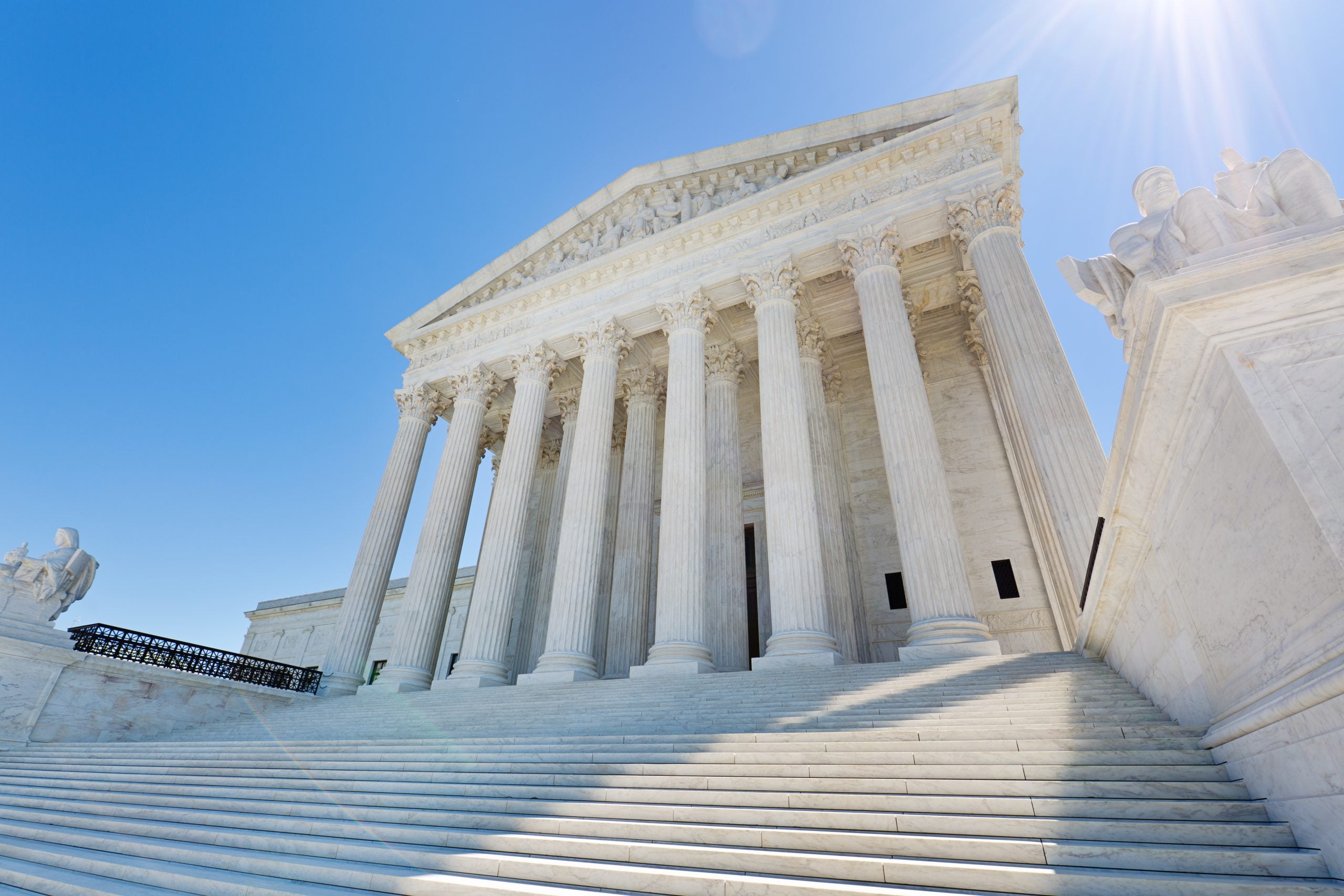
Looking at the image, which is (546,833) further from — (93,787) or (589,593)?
(589,593)

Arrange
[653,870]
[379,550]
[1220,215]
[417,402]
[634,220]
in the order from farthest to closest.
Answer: [417,402] → [634,220] → [379,550] → [653,870] → [1220,215]

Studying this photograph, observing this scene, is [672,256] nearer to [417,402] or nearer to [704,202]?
[704,202]

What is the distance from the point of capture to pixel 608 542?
21.7 metres

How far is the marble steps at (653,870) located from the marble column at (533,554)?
49.8 ft

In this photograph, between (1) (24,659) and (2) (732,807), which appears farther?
(1) (24,659)

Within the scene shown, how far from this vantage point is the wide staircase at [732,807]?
3.90 meters

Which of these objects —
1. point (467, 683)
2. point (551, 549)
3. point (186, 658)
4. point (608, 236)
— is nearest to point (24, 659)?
point (186, 658)

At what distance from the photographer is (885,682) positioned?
9.73m

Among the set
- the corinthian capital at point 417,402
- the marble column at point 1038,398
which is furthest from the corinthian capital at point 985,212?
the corinthian capital at point 417,402

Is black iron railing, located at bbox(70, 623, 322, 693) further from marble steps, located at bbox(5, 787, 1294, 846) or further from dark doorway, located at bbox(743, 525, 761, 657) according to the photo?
dark doorway, located at bbox(743, 525, 761, 657)

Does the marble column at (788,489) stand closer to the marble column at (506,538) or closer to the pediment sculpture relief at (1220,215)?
the marble column at (506,538)

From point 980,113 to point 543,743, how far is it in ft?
58.3

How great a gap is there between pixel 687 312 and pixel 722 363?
2.70 metres

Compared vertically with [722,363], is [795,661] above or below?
below
